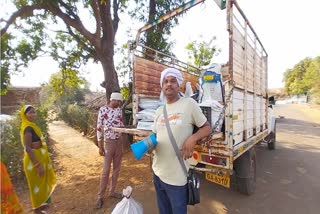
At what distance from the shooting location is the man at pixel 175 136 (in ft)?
6.18

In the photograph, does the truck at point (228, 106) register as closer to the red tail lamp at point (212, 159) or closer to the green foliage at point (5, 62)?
the red tail lamp at point (212, 159)

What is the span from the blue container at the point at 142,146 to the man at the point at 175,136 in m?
0.05

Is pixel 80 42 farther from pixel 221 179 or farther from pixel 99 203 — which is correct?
pixel 221 179

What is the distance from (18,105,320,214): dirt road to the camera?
352 centimetres

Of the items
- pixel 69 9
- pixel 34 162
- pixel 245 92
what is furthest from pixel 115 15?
pixel 34 162

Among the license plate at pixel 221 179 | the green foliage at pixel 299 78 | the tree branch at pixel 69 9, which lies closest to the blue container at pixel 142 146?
the license plate at pixel 221 179

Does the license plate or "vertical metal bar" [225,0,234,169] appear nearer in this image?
"vertical metal bar" [225,0,234,169]

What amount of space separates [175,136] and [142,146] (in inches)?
10.9

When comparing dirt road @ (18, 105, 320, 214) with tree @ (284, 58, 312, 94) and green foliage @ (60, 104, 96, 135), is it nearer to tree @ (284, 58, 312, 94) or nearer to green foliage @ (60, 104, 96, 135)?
green foliage @ (60, 104, 96, 135)

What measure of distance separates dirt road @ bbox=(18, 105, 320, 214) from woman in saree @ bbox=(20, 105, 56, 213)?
369 mm

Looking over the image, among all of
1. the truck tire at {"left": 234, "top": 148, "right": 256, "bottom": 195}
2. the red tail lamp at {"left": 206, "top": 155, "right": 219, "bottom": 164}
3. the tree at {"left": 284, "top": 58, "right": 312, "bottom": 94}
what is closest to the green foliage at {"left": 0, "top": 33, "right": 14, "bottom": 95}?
the red tail lamp at {"left": 206, "top": 155, "right": 219, "bottom": 164}

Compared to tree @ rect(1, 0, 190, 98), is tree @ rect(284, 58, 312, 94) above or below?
above

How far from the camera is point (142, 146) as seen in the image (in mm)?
1904

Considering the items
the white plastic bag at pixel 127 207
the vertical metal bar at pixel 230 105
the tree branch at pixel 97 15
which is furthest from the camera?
the tree branch at pixel 97 15
